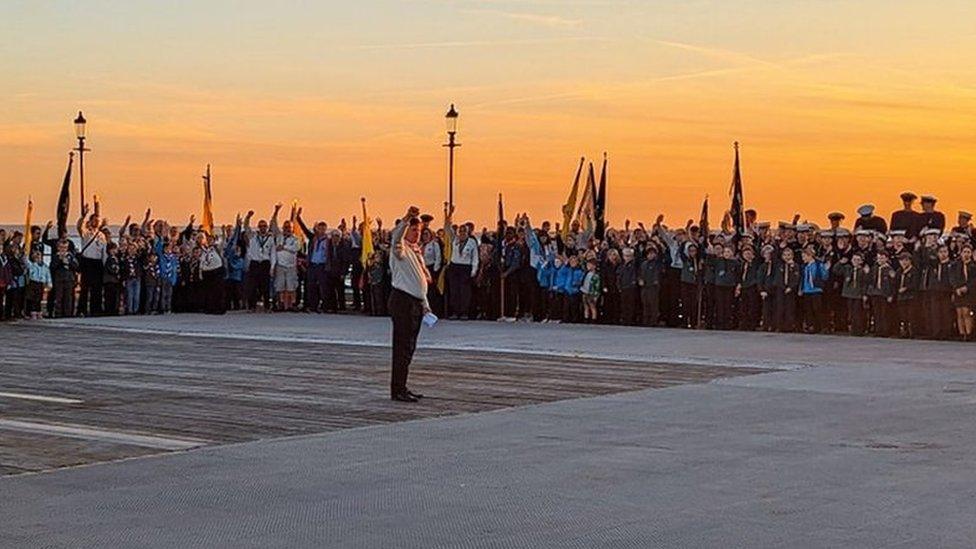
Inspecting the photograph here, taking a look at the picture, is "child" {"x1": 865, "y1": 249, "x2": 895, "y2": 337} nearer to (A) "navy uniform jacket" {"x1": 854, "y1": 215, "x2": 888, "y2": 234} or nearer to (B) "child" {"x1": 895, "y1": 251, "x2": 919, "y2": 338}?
(B) "child" {"x1": 895, "y1": 251, "x2": 919, "y2": 338}

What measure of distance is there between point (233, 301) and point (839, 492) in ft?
86.0

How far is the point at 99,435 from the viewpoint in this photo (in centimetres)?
1427

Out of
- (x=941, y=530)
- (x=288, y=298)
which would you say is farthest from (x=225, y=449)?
(x=288, y=298)

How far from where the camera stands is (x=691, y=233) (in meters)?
32.1

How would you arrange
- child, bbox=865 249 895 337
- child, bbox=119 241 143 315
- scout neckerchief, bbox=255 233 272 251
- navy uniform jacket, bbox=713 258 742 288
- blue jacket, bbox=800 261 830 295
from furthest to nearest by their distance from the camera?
scout neckerchief, bbox=255 233 272 251, child, bbox=119 241 143 315, navy uniform jacket, bbox=713 258 742 288, blue jacket, bbox=800 261 830 295, child, bbox=865 249 895 337

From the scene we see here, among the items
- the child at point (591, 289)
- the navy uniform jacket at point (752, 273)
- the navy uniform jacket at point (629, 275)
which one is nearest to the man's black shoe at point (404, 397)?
the navy uniform jacket at point (752, 273)

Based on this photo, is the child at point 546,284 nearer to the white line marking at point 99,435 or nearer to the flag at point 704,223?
the flag at point 704,223

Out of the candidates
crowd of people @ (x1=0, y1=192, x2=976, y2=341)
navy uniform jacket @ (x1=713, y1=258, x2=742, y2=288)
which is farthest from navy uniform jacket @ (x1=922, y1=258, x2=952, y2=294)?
navy uniform jacket @ (x1=713, y1=258, x2=742, y2=288)

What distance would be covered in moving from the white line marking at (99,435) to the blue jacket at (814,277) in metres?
16.7

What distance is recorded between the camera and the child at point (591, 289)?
3136cm

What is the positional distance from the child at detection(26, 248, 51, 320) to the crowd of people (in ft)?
0.13

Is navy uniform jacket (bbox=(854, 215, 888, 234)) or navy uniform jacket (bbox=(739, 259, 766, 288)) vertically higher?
navy uniform jacket (bbox=(854, 215, 888, 234))

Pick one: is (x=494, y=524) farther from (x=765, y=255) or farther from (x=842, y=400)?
(x=765, y=255)

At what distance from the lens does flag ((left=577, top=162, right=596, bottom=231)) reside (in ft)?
123
